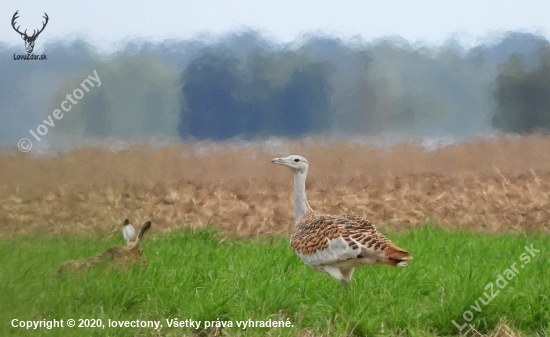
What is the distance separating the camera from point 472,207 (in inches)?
399

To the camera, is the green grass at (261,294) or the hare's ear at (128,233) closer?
the green grass at (261,294)

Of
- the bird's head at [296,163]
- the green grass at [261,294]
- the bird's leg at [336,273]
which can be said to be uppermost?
the bird's head at [296,163]

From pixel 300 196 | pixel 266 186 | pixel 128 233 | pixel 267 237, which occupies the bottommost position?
pixel 267 237

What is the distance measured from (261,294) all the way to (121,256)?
1.51 metres

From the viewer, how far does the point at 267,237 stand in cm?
889

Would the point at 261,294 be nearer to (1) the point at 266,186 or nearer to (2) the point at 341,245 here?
(2) the point at 341,245

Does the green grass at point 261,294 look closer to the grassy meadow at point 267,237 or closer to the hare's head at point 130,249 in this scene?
the grassy meadow at point 267,237

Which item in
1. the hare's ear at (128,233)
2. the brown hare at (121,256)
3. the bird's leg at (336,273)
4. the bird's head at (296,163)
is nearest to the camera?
the bird's leg at (336,273)

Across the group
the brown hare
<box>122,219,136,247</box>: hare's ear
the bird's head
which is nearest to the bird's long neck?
the bird's head

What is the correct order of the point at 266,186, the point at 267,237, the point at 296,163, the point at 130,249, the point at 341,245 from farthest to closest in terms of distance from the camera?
1. the point at 266,186
2. the point at 267,237
3. the point at 130,249
4. the point at 296,163
5. the point at 341,245

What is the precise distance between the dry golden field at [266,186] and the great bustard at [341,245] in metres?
1.68

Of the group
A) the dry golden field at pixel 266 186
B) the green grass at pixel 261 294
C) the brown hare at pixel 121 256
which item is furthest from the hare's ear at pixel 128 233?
the dry golden field at pixel 266 186

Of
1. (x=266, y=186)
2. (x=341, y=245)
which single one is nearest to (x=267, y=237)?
(x=266, y=186)

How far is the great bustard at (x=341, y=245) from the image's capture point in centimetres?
578
